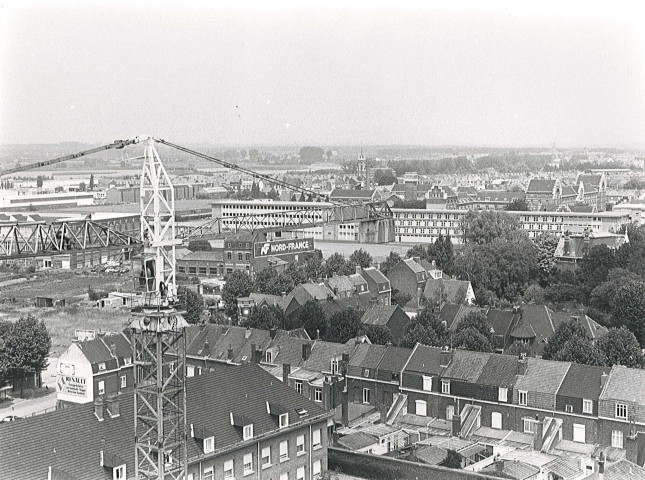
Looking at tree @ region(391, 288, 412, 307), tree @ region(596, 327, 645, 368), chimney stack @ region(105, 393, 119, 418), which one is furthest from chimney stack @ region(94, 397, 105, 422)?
tree @ region(391, 288, 412, 307)

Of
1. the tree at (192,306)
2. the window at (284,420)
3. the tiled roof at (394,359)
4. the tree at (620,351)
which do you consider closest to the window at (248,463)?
the window at (284,420)

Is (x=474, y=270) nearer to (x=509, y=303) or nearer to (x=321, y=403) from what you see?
(x=509, y=303)

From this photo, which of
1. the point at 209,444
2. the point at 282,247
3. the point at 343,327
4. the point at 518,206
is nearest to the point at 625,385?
the point at 209,444

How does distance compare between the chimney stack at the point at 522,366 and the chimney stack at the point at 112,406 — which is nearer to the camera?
the chimney stack at the point at 112,406

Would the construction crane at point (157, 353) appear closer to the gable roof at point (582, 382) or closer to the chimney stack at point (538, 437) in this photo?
the chimney stack at point (538, 437)

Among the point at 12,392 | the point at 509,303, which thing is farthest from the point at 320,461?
the point at 509,303

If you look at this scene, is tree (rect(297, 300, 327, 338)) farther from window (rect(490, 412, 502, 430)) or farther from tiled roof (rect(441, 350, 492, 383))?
window (rect(490, 412, 502, 430))
